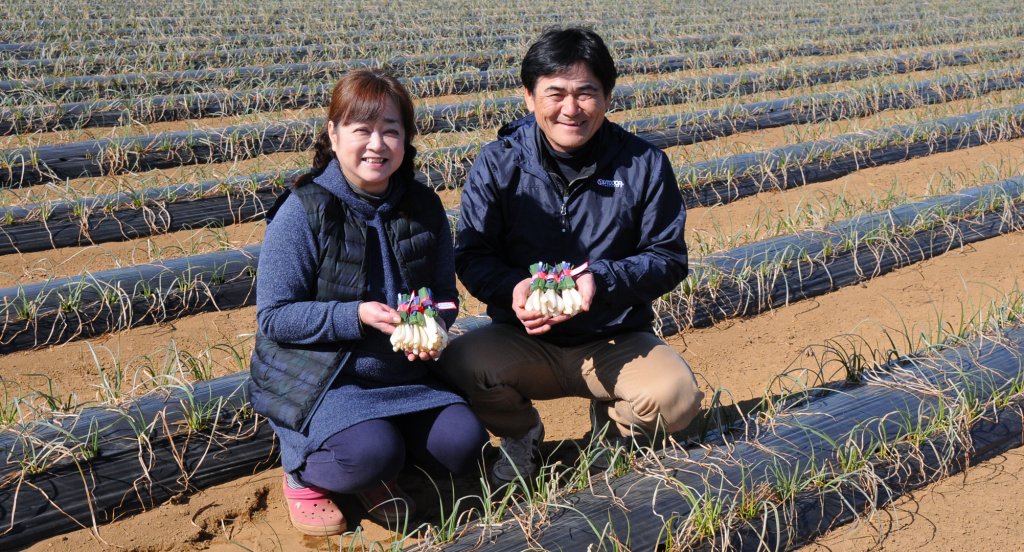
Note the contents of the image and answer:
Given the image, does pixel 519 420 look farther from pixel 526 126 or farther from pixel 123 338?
pixel 123 338

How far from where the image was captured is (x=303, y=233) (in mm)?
2562

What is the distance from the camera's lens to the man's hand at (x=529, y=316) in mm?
2641

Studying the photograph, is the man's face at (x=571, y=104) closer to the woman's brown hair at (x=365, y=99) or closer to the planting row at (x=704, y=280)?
the woman's brown hair at (x=365, y=99)

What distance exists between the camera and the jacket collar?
8.55 ft

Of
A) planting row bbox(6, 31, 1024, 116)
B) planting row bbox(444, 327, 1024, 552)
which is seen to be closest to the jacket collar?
planting row bbox(444, 327, 1024, 552)

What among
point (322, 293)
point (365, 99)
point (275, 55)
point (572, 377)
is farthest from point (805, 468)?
point (275, 55)

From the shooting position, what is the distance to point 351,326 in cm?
250

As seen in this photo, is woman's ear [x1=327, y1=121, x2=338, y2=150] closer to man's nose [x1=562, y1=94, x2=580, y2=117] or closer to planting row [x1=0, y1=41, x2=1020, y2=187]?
man's nose [x1=562, y1=94, x2=580, y2=117]

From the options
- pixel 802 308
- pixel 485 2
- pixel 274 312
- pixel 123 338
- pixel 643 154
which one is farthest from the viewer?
pixel 485 2

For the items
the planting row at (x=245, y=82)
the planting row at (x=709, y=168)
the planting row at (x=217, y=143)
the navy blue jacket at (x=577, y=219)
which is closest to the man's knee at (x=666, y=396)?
the navy blue jacket at (x=577, y=219)

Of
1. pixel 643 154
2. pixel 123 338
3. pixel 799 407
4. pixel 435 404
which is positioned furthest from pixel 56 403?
pixel 799 407

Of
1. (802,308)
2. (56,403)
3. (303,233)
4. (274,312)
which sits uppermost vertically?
(303,233)

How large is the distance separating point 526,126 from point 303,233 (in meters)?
0.76

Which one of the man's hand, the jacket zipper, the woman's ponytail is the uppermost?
the woman's ponytail
